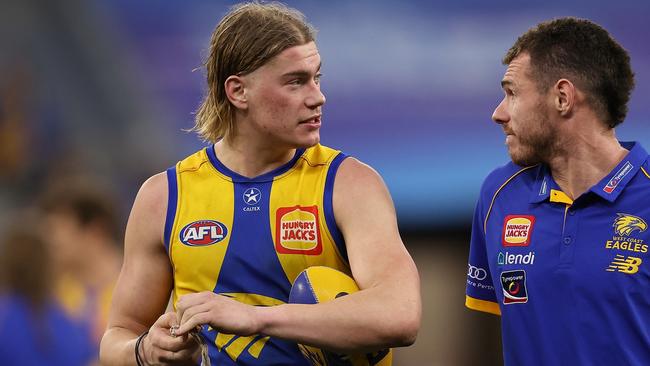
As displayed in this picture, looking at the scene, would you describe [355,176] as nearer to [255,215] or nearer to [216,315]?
[255,215]

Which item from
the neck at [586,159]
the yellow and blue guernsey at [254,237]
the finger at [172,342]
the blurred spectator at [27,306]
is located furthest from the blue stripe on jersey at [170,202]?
the blurred spectator at [27,306]

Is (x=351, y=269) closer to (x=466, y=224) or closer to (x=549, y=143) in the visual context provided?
(x=549, y=143)

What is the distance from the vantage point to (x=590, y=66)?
15.1 feet

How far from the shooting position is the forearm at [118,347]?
4.23 metres

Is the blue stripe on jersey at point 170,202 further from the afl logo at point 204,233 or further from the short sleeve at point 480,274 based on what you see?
the short sleeve at point 480,274

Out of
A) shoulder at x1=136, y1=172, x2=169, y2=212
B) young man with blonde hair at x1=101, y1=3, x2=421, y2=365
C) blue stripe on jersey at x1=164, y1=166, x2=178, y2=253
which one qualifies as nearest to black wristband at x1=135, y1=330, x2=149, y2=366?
young man with blonde hair at x1=101, y1=3, x2=421, y2=365

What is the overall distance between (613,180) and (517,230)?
0.44 metres

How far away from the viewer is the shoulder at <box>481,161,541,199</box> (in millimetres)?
4746

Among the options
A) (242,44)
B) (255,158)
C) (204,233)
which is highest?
(242,44)

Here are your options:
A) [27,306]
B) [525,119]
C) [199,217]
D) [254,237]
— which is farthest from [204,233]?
[27,306]

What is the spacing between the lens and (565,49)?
4633 millimetres

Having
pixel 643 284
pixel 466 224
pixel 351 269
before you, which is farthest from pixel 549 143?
pixel 466 224

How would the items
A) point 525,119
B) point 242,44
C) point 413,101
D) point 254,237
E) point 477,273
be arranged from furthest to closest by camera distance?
point 413,101, point 477,273, point 525,119, point 242,44, point 254,237

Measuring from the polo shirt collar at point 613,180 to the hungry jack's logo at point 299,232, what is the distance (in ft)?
3.25
